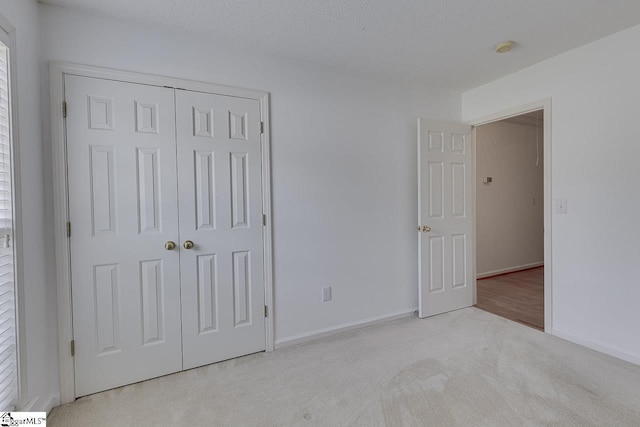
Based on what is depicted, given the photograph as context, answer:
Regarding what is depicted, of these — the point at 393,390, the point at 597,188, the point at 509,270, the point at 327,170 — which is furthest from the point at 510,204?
the point at 393,390

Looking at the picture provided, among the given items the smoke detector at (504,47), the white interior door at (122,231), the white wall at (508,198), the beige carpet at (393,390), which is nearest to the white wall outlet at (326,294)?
the beige carpet at (393,390)

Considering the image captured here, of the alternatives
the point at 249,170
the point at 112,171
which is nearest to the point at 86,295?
the point at 112,171

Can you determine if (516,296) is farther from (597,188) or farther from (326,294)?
(326,294)

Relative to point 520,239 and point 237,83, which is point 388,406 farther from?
point 520,239

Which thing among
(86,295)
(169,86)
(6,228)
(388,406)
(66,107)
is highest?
(169,86)

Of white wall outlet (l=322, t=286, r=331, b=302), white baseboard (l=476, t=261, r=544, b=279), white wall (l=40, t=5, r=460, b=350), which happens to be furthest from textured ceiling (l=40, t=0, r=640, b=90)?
white baseboard (l=476, t=261, r=544, b=279)

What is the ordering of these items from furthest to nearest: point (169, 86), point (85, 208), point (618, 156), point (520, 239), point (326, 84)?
point (520, 239)
point (326, 84)
point (618, 156)
point (169, 86)
point (85, 208)

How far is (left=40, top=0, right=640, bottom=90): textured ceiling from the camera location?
1836 millimetres

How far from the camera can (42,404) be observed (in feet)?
5.51

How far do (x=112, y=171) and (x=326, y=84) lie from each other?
178cm

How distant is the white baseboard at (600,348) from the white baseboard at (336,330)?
47.3 inches

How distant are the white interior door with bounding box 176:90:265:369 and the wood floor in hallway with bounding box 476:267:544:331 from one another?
8.29ft

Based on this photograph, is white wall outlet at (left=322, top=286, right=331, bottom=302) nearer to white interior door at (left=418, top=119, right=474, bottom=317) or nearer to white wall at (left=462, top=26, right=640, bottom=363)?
white interior door at (left=418, top=119, right=474, bottom=317)

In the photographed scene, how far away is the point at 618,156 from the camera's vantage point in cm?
222
